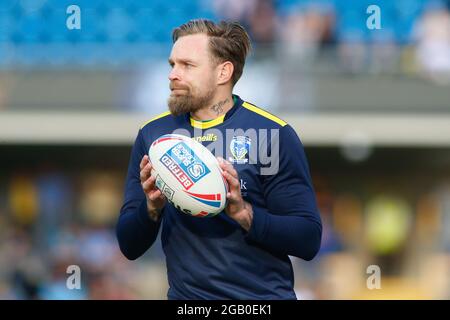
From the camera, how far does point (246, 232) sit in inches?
120

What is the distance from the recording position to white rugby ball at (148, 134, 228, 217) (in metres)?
3.05

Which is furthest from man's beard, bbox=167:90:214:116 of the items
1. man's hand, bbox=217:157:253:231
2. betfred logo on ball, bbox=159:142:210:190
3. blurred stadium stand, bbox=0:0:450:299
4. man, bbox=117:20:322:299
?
blurred stadium stand, bbox=0:0:450:299

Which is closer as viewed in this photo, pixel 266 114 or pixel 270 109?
pixel 266 114

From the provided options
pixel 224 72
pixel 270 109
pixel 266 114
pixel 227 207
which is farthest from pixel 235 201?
pixel 270 109

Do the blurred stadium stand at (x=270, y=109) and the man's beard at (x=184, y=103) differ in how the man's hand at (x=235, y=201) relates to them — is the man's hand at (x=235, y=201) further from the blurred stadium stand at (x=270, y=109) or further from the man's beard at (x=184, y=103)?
the blurred stadium stand at (x=270, y=109)

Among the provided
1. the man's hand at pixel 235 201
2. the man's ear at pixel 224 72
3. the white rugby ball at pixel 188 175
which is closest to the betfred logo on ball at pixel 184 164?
the white rugby ball at pixel 188 175

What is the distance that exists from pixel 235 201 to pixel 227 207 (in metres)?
0.08

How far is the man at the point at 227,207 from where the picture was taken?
3.09 metres

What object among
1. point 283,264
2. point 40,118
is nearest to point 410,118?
point 40,118

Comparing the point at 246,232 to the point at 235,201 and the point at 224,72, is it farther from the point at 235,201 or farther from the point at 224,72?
the point at 224,72

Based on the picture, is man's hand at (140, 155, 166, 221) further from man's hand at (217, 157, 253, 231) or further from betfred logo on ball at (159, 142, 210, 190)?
man's hand at (217, 157, 253, 231)

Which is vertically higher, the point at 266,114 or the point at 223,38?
the point at 223,38

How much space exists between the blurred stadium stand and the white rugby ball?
610cm

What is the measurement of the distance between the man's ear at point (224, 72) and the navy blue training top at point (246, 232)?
128 millimetres
